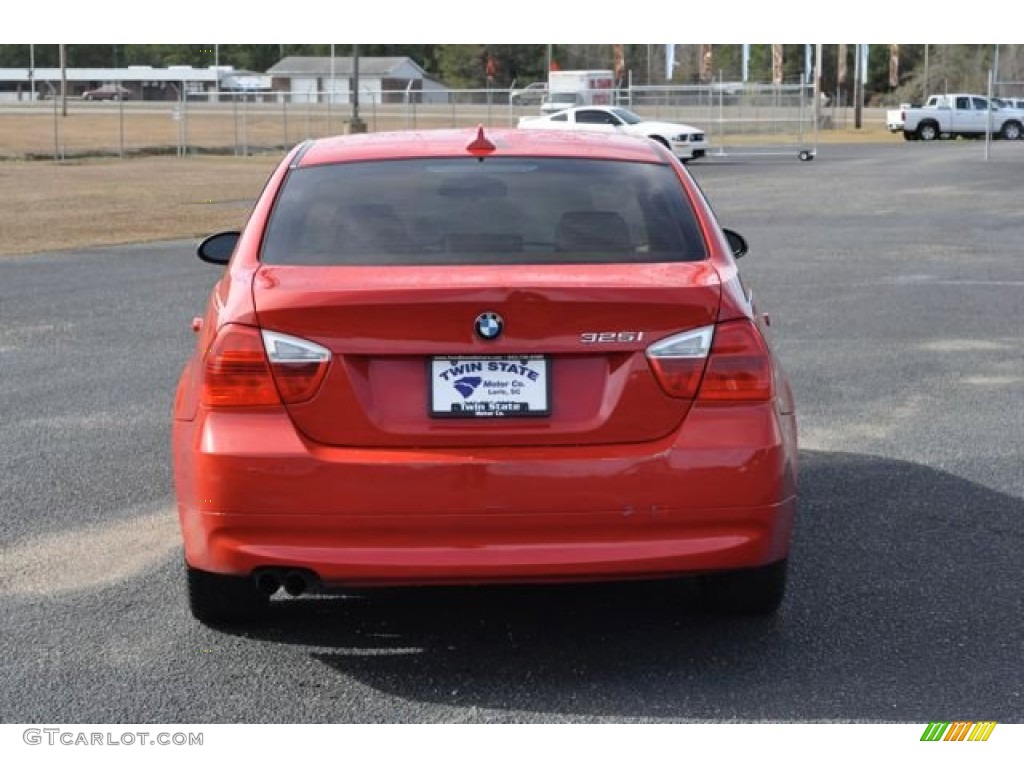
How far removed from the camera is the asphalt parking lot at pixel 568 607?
4.35 m

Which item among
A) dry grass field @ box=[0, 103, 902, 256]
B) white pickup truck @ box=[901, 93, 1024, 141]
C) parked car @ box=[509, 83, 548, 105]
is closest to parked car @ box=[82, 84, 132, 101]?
parked car @ box=[509, 83, 548, 105]

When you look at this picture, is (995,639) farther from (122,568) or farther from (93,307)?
(93,307)

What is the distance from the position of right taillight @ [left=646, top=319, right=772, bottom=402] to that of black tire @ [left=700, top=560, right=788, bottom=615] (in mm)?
→ 623

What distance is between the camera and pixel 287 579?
4422 mm

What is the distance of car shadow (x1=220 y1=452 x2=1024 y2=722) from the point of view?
14.2 ft

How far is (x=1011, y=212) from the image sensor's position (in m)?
23.5

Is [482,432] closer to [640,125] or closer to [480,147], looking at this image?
[480,147]

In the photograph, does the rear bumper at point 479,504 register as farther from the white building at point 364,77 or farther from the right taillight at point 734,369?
the white building at point 364,77

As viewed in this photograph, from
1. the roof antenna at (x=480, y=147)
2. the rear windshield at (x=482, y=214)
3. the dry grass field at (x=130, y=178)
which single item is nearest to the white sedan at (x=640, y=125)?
the dry grass field at (x=130, y=178)

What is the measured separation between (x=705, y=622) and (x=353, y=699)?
1257 mm

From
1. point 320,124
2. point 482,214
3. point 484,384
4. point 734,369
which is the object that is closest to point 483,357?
point 484,384

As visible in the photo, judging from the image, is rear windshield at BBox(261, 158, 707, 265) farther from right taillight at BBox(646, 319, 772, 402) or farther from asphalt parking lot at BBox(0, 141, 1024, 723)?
asphalt parking lot at BBox(0, 141, 1024, 723)

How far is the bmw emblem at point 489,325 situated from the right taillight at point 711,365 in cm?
42

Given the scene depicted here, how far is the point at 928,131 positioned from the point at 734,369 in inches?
2262
